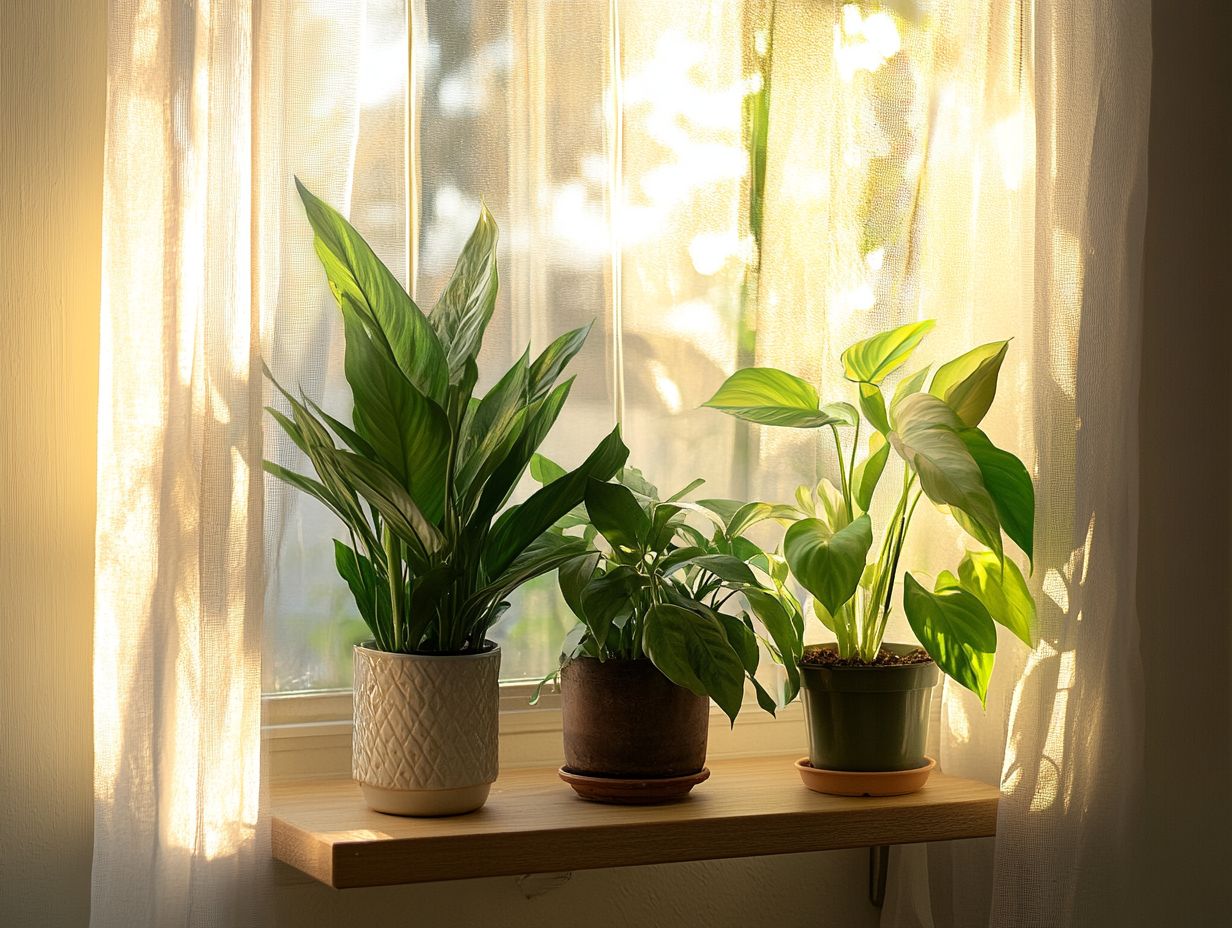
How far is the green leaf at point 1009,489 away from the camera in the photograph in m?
1.35

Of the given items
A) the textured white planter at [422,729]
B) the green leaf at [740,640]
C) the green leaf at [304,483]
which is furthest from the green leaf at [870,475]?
the green leaf at [304,483]

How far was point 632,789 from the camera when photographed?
1348 millimetres

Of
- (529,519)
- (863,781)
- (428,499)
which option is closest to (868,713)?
(863,781)

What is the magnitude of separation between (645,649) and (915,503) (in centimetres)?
37

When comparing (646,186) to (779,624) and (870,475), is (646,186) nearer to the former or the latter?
(870,475)

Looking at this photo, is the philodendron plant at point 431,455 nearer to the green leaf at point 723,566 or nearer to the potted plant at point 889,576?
the green leaf at point 723,566

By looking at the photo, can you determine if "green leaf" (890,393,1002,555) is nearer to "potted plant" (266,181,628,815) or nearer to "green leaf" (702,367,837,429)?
"green leaf" (702,367,837,429)

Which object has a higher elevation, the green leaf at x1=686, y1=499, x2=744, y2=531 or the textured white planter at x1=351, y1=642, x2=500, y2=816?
the green leaf at x1=686, y1=499, x2=744, y2=531

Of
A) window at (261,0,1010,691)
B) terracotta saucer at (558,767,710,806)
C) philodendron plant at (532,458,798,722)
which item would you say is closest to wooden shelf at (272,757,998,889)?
terracotta saucer at (558,767,710,806)

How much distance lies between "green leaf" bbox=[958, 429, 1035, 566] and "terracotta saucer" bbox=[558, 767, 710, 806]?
1.37ft

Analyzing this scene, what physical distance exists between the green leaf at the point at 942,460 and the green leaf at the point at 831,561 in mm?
88

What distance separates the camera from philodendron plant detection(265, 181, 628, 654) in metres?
1.21

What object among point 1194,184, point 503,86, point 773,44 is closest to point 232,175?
point 503,86

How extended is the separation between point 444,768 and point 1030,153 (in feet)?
3.15
